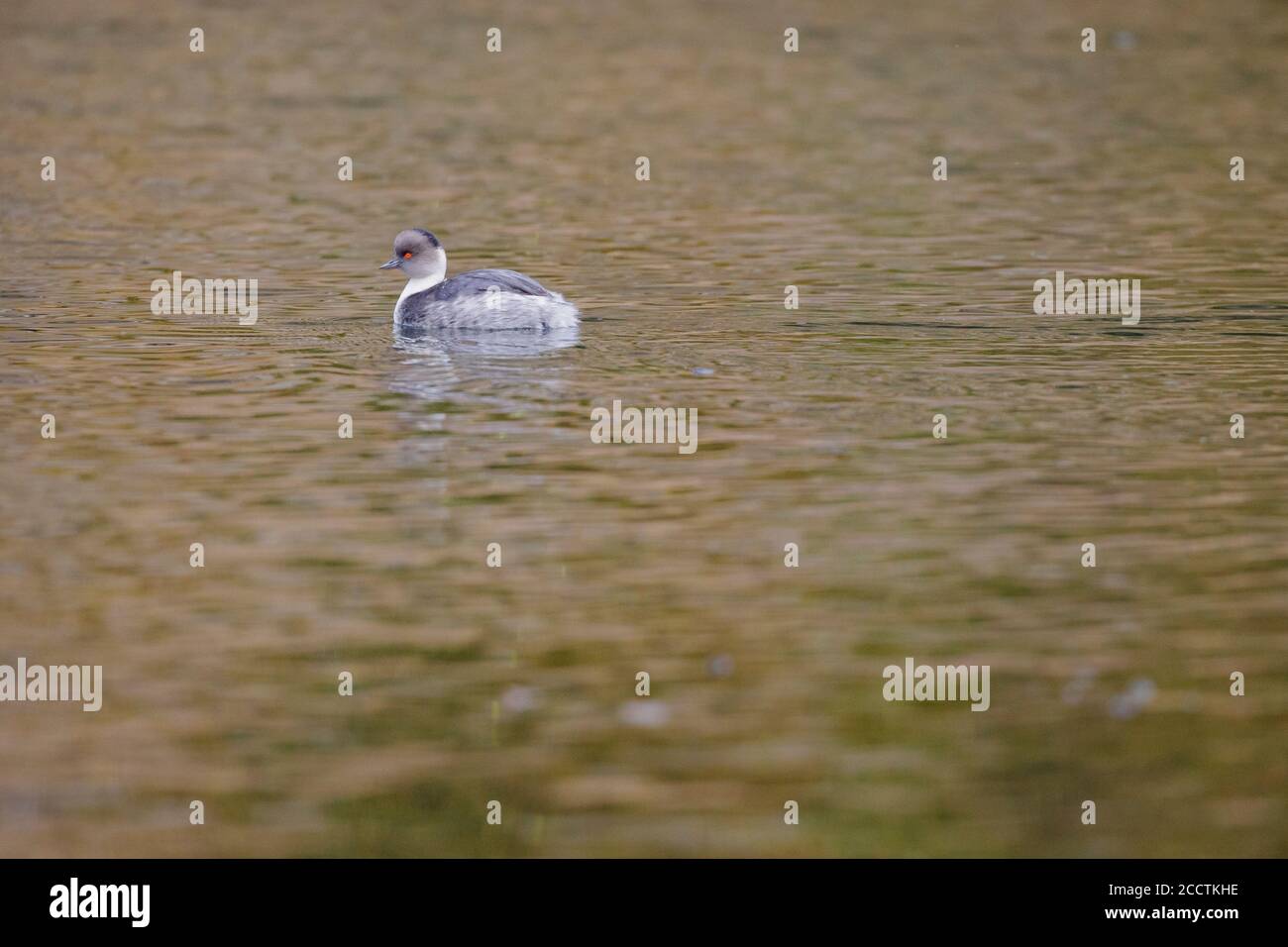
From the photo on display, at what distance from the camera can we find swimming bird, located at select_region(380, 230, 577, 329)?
1563cm

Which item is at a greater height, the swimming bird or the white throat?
Answer: the white throat

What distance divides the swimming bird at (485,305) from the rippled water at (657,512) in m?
0.21

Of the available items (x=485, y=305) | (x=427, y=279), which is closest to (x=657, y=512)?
(x=485, y=305)

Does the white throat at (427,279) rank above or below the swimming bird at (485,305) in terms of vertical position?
above

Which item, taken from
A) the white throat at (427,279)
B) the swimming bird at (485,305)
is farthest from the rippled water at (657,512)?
the white throat at (427,279)

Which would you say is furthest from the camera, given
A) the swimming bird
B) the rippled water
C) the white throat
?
the white throat

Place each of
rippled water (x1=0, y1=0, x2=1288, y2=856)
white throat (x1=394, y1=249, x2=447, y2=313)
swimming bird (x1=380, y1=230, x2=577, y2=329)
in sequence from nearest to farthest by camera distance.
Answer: rippled water (x1=0, y1=0, x2=1288, y2=856), swimming bird (x1=380, y1=230, x2=577, y2=329), white throat (x1=394, y1=249, x2=447, y2=313)

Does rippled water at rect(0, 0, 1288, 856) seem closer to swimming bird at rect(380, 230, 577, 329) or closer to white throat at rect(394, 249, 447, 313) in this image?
swimming bird at rect(380, 230, 577, 329)

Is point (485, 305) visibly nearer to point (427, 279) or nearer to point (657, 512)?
point (427, 279)

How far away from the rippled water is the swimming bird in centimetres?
21

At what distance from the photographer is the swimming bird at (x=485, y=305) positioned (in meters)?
15.6

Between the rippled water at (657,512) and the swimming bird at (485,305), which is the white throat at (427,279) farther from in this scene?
the rippled water at (657,512)

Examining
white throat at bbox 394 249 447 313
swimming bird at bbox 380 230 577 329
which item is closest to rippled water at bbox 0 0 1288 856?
swimming bird at bbox 380 230 577 329

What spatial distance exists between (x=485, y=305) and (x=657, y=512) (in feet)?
16.6
